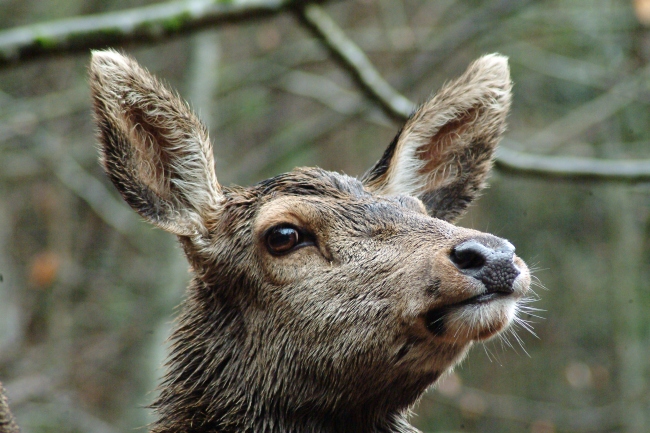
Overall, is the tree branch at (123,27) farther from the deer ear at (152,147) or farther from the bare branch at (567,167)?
the bare branch at (567,167)

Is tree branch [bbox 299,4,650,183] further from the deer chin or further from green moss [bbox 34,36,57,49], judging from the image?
the deer chin

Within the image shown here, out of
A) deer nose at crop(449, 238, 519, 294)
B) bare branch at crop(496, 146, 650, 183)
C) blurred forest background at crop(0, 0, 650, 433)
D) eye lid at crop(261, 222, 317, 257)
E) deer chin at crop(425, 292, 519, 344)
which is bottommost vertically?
deer chin at crop(425, 292, 519, 344)

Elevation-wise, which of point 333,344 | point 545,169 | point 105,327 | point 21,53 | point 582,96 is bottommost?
point 333,344

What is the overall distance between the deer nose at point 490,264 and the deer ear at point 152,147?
1928 millimetres

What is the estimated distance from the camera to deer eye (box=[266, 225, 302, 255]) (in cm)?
498

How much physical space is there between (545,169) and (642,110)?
9.33 metres

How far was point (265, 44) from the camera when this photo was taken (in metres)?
Result: 16.0

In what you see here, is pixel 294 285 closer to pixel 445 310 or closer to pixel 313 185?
pixel 313 185

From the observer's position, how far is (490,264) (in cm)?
420

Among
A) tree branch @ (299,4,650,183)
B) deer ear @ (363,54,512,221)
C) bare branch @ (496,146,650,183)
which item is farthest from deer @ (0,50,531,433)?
bare branch @ (496,146,650,183)

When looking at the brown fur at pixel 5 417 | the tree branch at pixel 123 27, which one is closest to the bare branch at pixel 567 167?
the tree branch at pixel 123 27

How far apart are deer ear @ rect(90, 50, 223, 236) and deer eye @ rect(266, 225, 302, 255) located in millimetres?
628

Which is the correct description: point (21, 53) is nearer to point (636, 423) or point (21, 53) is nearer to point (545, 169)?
point (545, 169)

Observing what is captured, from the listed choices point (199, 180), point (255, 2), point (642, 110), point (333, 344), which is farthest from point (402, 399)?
point (642, 110)
